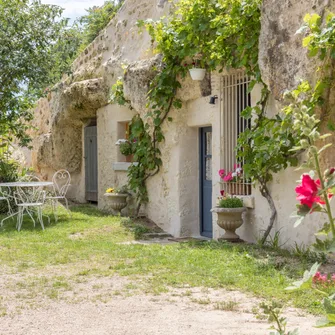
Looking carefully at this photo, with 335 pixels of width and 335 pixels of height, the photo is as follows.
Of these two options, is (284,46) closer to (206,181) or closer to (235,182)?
(235,182)

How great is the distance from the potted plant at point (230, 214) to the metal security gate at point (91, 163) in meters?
6.37

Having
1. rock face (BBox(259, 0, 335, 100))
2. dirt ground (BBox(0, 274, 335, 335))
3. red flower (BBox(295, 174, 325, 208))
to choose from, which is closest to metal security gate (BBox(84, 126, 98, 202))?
rock face (BBox(259, 0, 335, 100))

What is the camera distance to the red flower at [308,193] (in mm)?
1870

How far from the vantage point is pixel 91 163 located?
1445 centimetres

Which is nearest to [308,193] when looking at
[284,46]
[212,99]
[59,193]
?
[284,46]

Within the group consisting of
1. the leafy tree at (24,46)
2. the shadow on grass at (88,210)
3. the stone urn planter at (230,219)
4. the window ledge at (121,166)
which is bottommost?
the shadow on grass at (88,210)

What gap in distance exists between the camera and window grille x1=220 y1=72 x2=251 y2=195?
28.7 feet

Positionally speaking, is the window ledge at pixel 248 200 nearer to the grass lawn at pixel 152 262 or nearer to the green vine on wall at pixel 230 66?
the green vine on wall at pixel 230 66

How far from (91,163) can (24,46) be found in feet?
11.6

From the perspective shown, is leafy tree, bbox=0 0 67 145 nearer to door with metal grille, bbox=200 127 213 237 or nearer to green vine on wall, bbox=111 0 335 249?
green vine on wall, bbox=111 0 335 249

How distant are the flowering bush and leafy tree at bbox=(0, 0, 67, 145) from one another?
5.29 metres

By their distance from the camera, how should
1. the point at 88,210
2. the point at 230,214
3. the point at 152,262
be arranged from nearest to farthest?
1. the point at 152,262
2. the point at 230,214
3. the point at 88,210

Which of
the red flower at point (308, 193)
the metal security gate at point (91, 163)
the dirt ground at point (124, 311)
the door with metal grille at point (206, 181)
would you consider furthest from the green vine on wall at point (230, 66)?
the red flower at point (308, 193)

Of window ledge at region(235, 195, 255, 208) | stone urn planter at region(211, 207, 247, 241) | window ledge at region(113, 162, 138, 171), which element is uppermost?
window ledge at region(113, 162, 138, 171)
